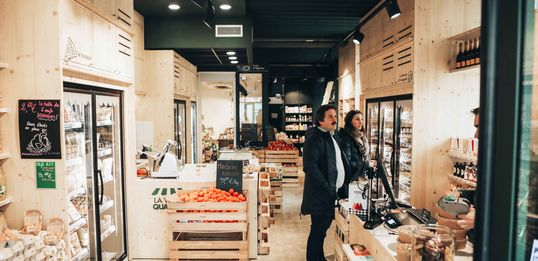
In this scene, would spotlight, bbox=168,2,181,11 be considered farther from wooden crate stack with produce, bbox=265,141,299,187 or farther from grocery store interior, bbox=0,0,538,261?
wooden crate stack with produce, bbox=265,141,299,187

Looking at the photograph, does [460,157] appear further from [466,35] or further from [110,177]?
[110,177]

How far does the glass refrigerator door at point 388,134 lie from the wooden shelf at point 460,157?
2.97ft

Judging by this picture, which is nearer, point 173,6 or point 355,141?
point 355,141

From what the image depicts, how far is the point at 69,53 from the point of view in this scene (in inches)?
117

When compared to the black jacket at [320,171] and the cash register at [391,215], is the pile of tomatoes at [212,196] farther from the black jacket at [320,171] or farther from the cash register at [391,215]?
the cash register at [391,215]

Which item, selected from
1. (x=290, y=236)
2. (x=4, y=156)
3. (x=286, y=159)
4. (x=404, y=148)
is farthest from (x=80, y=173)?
(x=286, y=159)

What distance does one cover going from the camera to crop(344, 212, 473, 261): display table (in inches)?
91.3

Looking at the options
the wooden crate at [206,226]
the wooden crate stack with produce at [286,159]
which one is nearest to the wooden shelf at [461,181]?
the wooden crate at [206,226]

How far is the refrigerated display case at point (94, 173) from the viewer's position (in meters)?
3.29

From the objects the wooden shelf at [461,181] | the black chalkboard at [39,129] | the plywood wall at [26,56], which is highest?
the plywood wall at [26,56]

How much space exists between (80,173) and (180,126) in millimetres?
4074

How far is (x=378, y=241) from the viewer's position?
2.62 metres

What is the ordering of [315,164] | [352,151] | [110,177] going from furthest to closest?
[352,151] → [110,177] → [315,164]

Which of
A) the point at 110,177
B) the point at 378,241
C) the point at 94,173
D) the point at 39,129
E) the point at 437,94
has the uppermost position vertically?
the point at 437,94
